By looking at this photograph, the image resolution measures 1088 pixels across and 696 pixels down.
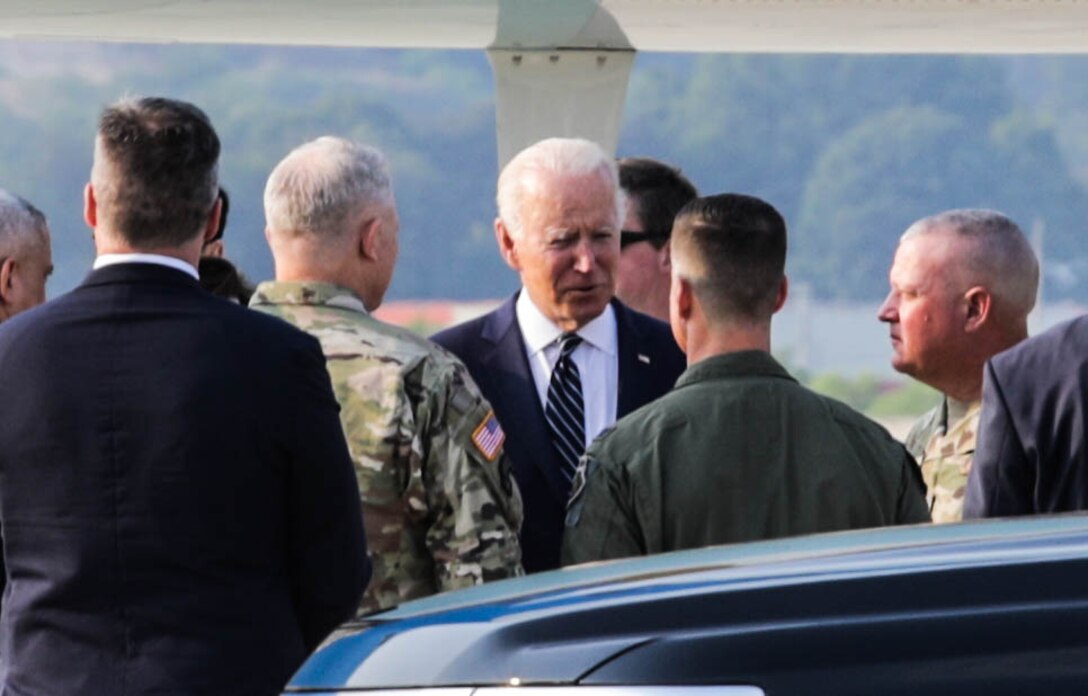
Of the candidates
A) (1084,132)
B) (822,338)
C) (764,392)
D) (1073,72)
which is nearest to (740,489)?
(764,392)

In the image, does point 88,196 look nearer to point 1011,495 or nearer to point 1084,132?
point 1011,495

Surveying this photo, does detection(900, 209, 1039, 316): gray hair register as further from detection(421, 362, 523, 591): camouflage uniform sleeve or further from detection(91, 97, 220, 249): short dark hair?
detection(91, 97, 220, 249): short dark hair

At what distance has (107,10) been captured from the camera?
9.68 metres

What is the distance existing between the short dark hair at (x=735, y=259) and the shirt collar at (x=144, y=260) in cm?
105

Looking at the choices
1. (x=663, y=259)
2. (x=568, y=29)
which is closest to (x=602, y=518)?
(x=663, y=259)

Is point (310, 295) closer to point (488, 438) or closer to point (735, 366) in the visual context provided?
point (488, 438)

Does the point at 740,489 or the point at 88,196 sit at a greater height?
the point at 88,196

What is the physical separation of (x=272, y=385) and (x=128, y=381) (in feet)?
0.75

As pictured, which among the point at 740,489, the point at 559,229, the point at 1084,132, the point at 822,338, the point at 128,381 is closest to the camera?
the point at 128,381

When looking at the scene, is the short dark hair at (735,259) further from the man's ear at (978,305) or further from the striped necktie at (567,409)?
the man's ear at (978,305)

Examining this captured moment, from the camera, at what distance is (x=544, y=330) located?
4.74 m

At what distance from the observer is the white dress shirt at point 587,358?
470 cm

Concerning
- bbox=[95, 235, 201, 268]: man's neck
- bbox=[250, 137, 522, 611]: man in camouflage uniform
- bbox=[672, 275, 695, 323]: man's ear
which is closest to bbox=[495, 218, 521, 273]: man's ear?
bbox=[250, 137, 522, 611]: man in camouflage uniform

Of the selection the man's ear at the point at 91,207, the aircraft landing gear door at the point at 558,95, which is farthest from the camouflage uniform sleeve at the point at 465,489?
the aircraft landing gear door at the point at 558,95
